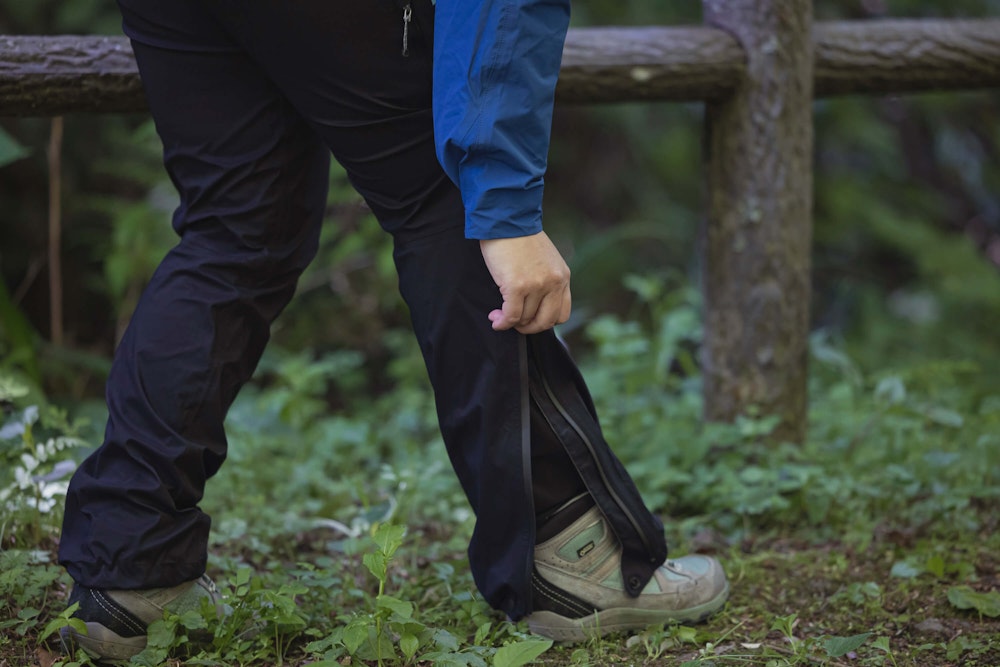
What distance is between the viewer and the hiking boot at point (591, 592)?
1756 millimetres

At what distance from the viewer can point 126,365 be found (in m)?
1.63

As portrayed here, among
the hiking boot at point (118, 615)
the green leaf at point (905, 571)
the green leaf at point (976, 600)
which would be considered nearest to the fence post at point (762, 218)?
the green leaf at point (905, 571)

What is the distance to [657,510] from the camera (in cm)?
259

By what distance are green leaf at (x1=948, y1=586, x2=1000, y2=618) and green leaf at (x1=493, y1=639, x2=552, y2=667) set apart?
0.93 meters

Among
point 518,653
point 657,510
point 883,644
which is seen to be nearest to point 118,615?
point 518,653

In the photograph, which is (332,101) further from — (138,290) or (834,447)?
(138,290)

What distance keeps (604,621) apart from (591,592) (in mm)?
69

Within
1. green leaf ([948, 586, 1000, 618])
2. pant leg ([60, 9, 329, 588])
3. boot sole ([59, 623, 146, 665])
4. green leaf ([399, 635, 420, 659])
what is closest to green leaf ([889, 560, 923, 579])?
green leaf ([948, 586, 1000, 618])

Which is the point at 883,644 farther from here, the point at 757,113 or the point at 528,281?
the point at 757,113

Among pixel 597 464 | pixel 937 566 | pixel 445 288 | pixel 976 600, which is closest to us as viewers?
pixel 445 288

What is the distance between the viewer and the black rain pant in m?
1.53

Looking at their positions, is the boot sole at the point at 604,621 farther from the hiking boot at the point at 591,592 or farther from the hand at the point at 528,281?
the hand at the point at 528,281

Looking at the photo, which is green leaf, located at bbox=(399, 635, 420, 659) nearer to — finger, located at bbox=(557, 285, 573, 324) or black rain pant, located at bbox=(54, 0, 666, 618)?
black rain pant, located at bbox=(54, 0, 666, 618)

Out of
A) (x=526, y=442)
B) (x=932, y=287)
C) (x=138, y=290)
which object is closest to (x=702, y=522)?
(x=526, y=442)
